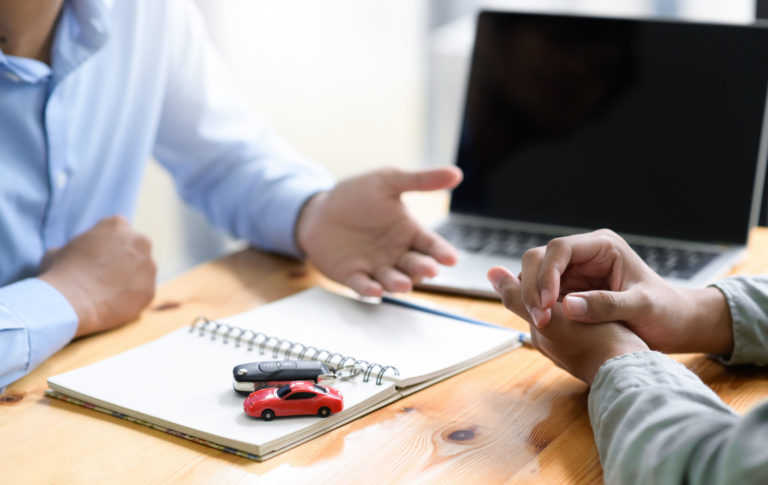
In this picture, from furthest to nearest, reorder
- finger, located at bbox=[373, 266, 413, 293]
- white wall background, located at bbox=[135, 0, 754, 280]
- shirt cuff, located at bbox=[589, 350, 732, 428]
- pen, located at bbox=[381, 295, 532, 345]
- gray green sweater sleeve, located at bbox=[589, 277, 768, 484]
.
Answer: white wall background, located at bbox=[135, 0, 754, 280] → finger, located at bbox=[373, 266, 413, 293] → pen, located at bbox=[381, 295, 532, 345] → shirt cuff, located at bbox=[589, 350, 732, 428] → gray green sweater sleeve, located at bbox=[589, 277, 768, 484]

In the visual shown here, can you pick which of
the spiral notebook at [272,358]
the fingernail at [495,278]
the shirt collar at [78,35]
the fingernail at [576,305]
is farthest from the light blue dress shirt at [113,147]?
the fingernail at [576,305]

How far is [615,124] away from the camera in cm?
110

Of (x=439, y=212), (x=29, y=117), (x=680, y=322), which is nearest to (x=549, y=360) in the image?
(x=680, y=322)

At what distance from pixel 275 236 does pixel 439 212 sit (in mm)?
280

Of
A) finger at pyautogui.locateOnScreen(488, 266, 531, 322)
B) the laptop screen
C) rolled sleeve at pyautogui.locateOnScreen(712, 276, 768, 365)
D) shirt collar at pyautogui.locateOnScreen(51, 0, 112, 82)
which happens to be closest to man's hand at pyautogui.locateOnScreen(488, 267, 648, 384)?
finger at pyautogui.locateOnScreen(488, 266, 531, 322)

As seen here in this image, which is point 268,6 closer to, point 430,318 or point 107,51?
point 107,51

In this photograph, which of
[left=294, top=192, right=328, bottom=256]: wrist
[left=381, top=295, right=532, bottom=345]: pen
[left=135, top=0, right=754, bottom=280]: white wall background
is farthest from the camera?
[left=135, top=0, right=754, bottom=280]: white wall background

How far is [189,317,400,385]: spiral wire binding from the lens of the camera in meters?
0.74

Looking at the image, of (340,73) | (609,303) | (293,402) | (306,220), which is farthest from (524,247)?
(340,73)

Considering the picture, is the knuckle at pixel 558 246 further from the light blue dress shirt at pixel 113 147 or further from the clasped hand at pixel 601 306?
the light blue dress shirt at pixel 113 147

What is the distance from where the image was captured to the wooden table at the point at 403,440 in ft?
2.02

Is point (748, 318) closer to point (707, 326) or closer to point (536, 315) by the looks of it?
point (707, 326)

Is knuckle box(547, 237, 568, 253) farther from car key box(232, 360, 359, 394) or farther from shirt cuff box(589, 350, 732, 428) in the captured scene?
car key box(232, 360, 359, 394)

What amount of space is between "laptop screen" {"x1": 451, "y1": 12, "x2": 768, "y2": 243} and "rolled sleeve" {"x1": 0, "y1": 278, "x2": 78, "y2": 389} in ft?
1.86
